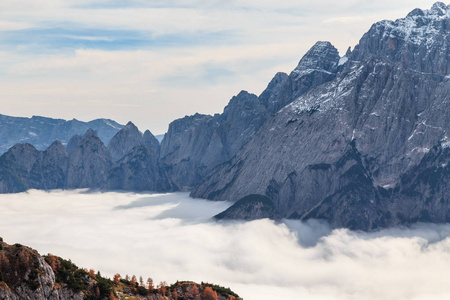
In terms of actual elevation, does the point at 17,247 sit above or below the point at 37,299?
above

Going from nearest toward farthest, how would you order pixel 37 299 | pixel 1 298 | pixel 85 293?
pixel 1 298, pixel 37 299, pixel 85 293

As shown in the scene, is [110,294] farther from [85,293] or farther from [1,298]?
[1,298]

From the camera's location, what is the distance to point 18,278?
178 metres

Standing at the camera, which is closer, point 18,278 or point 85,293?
point 18,278

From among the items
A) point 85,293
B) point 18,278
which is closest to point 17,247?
point 18,278

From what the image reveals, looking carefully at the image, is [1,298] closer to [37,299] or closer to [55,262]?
[37,299]

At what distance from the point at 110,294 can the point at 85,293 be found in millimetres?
8107

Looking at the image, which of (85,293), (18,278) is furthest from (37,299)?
(85,293)

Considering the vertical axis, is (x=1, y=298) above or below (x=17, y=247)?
below

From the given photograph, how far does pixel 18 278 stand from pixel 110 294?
31.8m

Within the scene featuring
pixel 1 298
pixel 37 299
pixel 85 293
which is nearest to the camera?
pixel 1 298

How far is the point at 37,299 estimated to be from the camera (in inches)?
6973

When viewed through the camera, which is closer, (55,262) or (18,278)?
(18,278)

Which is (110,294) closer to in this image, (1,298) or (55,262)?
(55,262)
